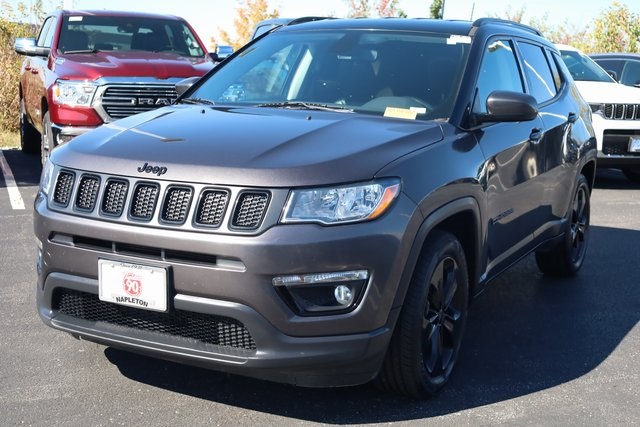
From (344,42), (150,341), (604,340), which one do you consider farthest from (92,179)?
(604,340)

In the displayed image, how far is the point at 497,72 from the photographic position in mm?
4914

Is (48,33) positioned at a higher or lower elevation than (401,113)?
lower

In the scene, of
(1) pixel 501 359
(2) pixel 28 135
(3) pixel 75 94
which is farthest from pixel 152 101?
(1) pixel 501 359

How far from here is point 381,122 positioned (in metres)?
4.12

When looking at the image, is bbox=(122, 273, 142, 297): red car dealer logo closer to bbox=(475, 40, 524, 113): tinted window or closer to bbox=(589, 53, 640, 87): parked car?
bbox=(475, 40, 524, 113): tinted window

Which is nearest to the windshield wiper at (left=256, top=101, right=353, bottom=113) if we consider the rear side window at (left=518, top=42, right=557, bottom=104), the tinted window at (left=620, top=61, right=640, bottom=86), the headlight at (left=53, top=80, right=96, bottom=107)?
the rear side window at (left=518, top=42, right=557, bottom=104)

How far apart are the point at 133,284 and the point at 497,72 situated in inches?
99.0

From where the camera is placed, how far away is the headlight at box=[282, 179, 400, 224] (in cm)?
332

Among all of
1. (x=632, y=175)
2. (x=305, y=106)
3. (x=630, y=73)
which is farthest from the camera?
(x=630, y=73)

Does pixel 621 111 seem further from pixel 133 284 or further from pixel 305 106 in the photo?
pixel 133 284

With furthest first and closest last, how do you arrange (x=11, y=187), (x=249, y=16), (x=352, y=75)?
(x=249, y=16) → (x=11, y=187) → (x=352, y=75)

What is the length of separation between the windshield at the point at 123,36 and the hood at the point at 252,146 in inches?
223

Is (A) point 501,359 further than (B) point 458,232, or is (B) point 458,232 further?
(A) point 501,359

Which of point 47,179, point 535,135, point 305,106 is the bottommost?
point 535,135
